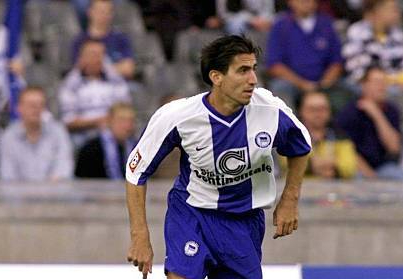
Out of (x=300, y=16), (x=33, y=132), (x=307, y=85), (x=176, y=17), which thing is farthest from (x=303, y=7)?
(x=33, y=132)

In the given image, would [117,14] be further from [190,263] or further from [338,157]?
[190,263]

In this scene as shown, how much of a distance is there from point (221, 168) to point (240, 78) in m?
0.41

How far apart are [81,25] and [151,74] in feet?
2.22

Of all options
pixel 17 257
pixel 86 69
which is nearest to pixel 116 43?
pixel 86 69

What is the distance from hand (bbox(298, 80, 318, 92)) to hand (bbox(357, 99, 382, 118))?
1.45 feet

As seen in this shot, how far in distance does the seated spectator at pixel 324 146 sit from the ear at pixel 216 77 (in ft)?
13.2

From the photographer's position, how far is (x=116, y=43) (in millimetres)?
11219

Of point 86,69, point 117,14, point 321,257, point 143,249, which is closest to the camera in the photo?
point 143,249

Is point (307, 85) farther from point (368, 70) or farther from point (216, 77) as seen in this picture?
point (216, 77)

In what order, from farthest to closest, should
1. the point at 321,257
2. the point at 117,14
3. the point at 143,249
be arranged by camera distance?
the point at 117,14
the point at 321,257
the point at 143,249

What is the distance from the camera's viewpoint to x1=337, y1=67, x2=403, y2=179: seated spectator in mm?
10391

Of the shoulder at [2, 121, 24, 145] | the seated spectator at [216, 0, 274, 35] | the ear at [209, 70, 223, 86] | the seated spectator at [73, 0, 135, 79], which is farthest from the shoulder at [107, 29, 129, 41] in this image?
the ear at [209, 70, 223, 86]

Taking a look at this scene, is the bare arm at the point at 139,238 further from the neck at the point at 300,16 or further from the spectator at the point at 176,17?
the spectator at the point at 176,17

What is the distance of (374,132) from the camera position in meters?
10.4
